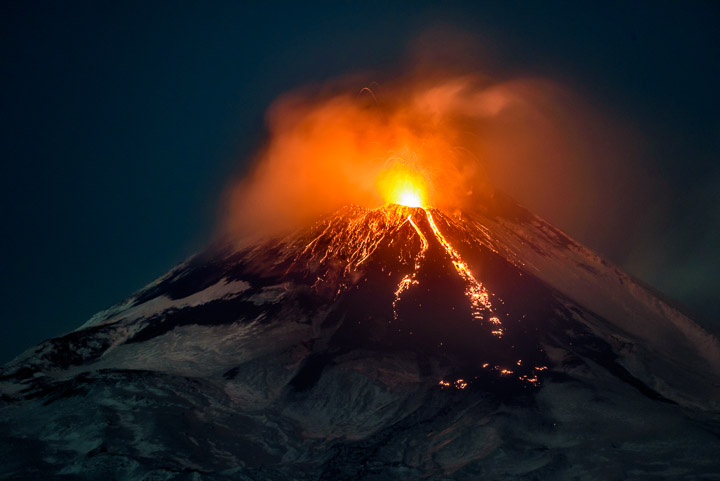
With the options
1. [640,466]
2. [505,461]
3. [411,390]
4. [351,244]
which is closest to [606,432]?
[640,466]

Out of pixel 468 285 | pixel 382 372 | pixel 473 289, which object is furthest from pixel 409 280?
pixel 382 372

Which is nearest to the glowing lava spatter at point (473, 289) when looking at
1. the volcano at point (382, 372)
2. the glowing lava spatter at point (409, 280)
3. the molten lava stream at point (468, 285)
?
the molten lava stream at point (468, 285)

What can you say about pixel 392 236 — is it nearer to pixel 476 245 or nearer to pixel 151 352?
pixel 476 245

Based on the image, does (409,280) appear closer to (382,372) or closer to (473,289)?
(473,289)

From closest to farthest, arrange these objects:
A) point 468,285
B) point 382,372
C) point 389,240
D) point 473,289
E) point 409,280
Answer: point 382,372, point 473,289, point 468,285, point 409,280, point 389,240

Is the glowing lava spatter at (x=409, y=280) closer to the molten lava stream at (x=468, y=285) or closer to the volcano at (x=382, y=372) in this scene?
the molten lava stream at (x=468, y=285)

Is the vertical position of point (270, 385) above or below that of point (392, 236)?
below

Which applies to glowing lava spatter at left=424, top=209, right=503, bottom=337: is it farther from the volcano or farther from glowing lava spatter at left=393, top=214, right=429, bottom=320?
glowing lava spatter at left=393, top=214, right=429, bottom=320

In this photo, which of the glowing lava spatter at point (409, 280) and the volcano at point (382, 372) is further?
the glowing lava spatter at point (409, 280)

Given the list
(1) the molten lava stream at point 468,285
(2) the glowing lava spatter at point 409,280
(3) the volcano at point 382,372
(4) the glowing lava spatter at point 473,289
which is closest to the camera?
A: (3) the volcano at point 382,372
